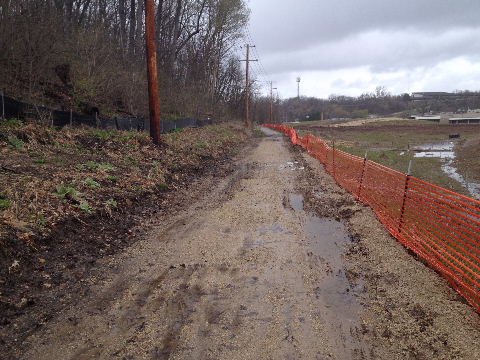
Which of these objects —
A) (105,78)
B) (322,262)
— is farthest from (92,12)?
(322,262)

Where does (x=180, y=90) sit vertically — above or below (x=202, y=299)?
above

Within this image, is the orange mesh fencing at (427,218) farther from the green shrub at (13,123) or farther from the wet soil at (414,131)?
the wet soil at (414,131)

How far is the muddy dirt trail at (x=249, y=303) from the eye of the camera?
3.45m

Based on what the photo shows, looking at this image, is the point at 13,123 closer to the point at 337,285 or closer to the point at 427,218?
the point at 337,285

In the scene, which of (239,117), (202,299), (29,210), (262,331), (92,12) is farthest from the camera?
(239,117)

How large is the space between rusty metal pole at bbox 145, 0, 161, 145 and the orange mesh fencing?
762 cm

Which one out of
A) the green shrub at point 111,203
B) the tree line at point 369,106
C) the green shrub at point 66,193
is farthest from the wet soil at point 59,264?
the tree line at point 369,106

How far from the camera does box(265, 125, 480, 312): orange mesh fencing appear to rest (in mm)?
4847

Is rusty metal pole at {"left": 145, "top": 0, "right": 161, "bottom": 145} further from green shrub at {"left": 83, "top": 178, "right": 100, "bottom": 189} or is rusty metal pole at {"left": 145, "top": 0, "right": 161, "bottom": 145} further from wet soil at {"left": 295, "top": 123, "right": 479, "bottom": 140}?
wet soil at {"left": 295, "top": 123, "right": 479, "bottom": 140}

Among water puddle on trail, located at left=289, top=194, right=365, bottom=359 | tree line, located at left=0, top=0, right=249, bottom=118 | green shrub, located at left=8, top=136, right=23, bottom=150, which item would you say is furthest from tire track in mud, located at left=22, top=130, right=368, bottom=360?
tree line, located at left=0, top=0, right=249, bottom=118

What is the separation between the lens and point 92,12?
26125 millimetres

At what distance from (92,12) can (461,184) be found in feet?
81.8

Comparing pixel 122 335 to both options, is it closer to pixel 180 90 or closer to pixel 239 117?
pixel 180 90

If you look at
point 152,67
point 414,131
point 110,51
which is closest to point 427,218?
point 152,67
